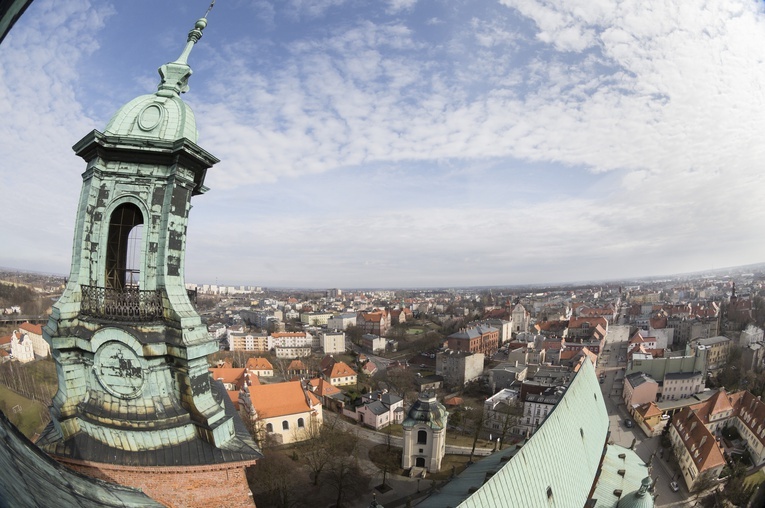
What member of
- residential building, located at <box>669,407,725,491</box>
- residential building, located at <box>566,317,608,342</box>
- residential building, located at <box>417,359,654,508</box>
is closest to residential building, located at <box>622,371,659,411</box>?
residential building, located at <box>669,407,725,491</box>

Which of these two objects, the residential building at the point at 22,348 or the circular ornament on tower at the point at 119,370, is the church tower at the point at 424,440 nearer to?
the circular ornament on tower at the point at 119,370

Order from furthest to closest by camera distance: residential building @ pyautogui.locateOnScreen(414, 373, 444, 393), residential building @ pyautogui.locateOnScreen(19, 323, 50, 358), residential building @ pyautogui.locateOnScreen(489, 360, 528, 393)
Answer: residential building @ pyautogui.locateOnScreen(414, 373, 444, 393), residential building @ pyautogui.locateOnScreen(489, 360, 528, 393), residential building @ pyautogui.locateOnScreen(19, 323, 50, 358)

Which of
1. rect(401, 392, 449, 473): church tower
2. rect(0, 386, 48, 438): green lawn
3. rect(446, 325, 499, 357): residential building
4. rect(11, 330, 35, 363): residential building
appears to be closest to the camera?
rect(0, 386, 48, 438): green lawn

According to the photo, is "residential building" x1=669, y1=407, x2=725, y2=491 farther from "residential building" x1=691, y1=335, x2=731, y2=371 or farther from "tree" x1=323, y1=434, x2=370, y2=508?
"residential building" x1=691, y1=335, x2=731, y2=371

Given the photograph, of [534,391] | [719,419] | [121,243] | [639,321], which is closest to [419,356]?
[534,391]

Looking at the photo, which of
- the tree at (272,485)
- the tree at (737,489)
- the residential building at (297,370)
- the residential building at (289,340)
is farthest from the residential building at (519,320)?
the tree at (272,485)

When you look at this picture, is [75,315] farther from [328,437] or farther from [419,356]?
[419,356]

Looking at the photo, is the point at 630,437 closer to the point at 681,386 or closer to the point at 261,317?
the point at 681,386

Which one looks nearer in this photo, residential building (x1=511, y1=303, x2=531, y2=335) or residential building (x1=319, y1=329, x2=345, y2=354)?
residential building (x1=319, y1=329, x2=345, y2=354)
